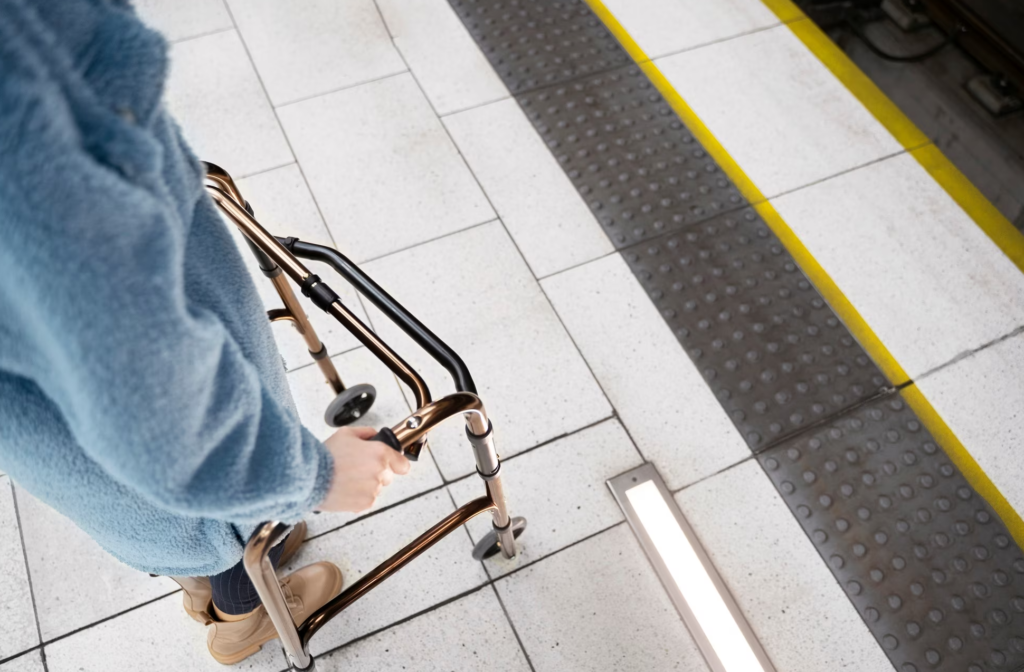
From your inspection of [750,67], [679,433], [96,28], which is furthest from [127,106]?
[750,67]

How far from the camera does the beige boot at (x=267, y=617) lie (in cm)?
181

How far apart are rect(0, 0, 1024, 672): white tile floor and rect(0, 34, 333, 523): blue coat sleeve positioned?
919 mm

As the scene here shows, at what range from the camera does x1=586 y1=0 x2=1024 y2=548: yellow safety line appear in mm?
2312

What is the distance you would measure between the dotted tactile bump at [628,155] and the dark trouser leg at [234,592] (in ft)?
5.57

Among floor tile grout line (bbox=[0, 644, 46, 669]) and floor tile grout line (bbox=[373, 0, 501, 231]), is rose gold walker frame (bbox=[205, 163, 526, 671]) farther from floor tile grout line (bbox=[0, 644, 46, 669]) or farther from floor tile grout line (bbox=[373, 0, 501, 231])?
floor tile grout line (bbox=[373, 0, 501, 231])

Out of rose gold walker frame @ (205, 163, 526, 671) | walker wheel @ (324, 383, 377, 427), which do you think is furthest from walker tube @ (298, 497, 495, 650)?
walker wheel @ (324, 383, 377, 427)

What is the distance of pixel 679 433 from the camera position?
91.4 inches

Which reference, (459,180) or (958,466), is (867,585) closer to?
(958,466)

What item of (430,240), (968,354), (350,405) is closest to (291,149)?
(430,240)

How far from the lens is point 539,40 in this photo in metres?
3.34

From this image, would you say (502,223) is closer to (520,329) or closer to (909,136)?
(520,329)

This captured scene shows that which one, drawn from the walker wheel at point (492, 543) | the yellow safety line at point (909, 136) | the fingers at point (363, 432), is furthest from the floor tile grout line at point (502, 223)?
the yellow safety line at point (909, 136)

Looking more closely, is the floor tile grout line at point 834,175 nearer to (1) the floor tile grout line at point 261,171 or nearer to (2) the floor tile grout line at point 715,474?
(2) the floor tile grout line at point 715,474

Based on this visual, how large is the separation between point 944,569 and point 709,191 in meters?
Result: 1.48
